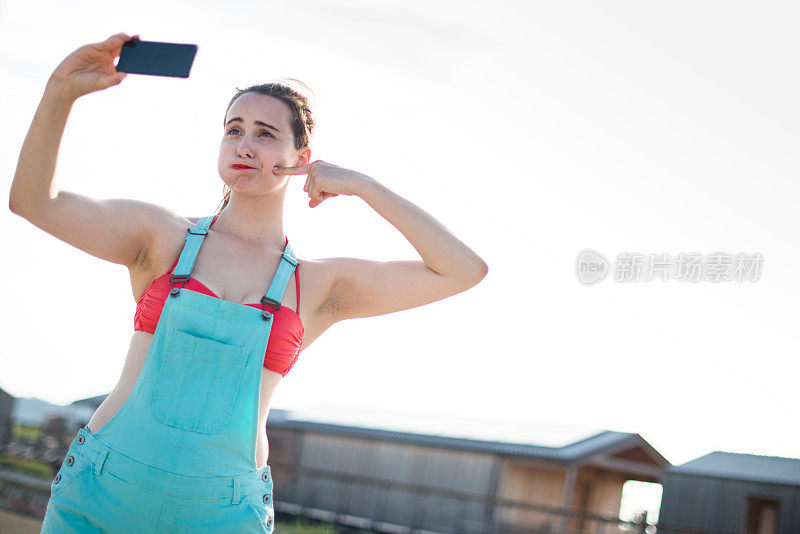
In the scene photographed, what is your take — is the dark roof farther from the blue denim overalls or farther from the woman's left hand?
the blue denim overalls

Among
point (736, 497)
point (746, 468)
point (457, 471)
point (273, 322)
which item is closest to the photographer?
point (273, 322)

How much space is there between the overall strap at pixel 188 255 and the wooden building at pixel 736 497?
24723 millimetres

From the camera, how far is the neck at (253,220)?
7.16 ft

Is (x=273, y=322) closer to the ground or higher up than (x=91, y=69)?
closer to the ground

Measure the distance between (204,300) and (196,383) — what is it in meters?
0.18

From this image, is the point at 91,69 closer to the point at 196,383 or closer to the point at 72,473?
the point at 196,383

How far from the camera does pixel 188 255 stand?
1.97 meters

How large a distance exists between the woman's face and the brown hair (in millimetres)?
19

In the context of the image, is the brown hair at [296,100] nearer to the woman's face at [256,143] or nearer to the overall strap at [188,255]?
the woman's face at [256,143]

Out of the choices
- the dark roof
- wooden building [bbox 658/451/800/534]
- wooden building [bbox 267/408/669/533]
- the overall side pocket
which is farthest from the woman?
the dark roof

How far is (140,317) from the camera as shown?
195cm

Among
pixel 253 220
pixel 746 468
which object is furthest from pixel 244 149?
pixel 746 468

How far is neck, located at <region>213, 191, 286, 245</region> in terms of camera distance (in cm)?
218

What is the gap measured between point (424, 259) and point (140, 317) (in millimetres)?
690
